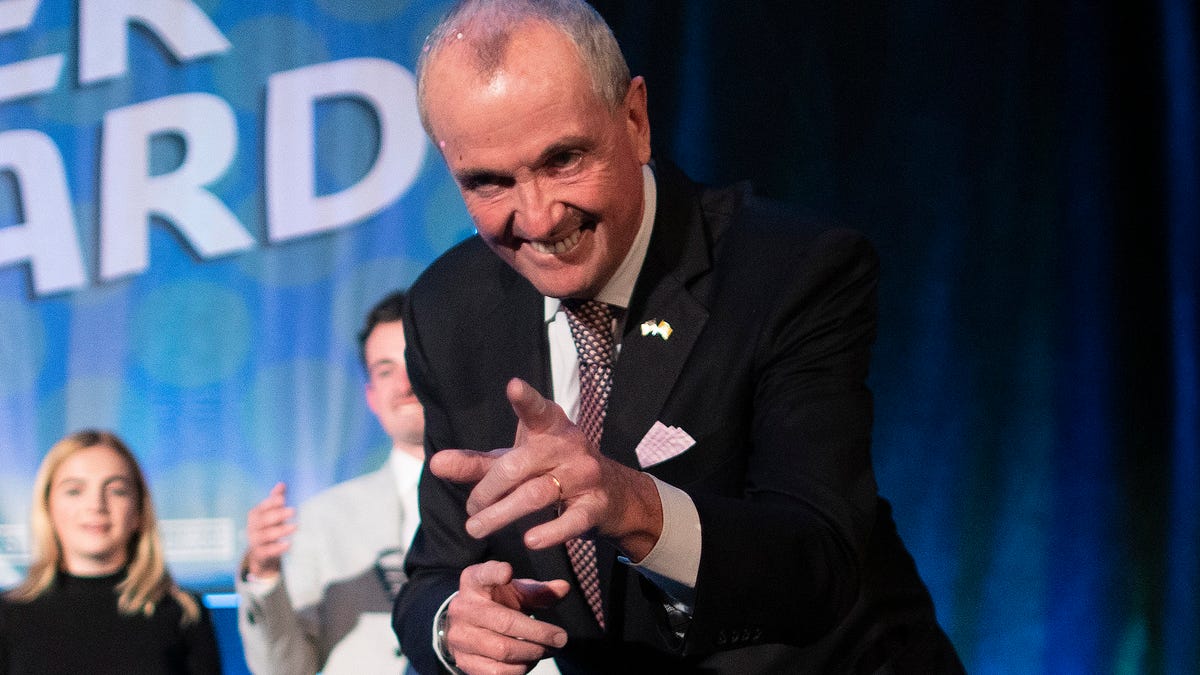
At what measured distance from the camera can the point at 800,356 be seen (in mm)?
1510

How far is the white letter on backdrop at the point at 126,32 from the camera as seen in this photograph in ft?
Answer: 13.5

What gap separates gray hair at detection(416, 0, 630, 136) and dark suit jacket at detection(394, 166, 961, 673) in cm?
24

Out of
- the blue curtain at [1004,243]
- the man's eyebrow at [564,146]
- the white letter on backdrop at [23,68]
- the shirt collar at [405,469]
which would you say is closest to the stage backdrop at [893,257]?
the blue curtain at [1004,243]

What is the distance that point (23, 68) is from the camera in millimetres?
4227

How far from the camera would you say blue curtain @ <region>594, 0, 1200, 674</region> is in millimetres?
3518

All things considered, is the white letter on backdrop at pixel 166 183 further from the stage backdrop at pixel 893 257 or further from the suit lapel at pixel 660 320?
the suit lapel at pixel 660 320

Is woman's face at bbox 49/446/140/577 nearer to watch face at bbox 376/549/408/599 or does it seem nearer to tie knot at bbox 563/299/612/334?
watch face at bbox 376/549/408/599

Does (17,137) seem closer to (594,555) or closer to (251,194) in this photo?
(251,194)

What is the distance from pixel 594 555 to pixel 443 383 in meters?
0.35

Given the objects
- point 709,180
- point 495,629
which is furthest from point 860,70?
point 495,629

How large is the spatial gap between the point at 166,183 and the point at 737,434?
3.14 m

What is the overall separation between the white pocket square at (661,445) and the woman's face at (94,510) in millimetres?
2756

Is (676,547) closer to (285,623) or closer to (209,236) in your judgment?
(285,623)

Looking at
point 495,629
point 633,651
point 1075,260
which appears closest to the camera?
point 495,629
